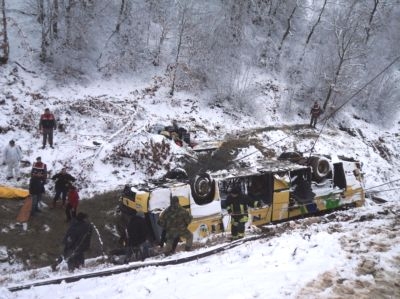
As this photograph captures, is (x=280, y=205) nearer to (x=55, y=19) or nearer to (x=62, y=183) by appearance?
(x=62, y=183)

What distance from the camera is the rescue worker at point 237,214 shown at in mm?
9961

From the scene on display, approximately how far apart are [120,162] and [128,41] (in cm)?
1227

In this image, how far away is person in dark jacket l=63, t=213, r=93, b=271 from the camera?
838 centimetres

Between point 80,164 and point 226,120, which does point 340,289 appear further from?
point 226,120

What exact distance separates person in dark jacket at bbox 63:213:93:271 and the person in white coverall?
19.3ft

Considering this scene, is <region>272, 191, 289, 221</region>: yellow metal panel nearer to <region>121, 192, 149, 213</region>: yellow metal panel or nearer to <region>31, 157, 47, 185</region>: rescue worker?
<region>121, 192, 149, 213</region>: yellow metal panel

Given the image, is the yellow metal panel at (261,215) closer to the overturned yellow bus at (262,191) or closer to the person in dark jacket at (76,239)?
the overturned yellow bus at (262,191)

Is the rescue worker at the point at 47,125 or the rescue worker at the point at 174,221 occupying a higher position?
the rescue worker at the point at 47,125

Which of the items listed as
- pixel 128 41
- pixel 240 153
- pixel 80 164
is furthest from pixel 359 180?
pixel 128 41

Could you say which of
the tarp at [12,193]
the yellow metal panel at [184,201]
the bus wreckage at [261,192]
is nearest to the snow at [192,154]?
the tarp at [12,193]

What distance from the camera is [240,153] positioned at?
751 inches

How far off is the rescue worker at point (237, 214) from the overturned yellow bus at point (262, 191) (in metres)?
0.45

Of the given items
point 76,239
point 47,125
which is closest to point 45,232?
point 76,239

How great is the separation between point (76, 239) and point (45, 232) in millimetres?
3086
